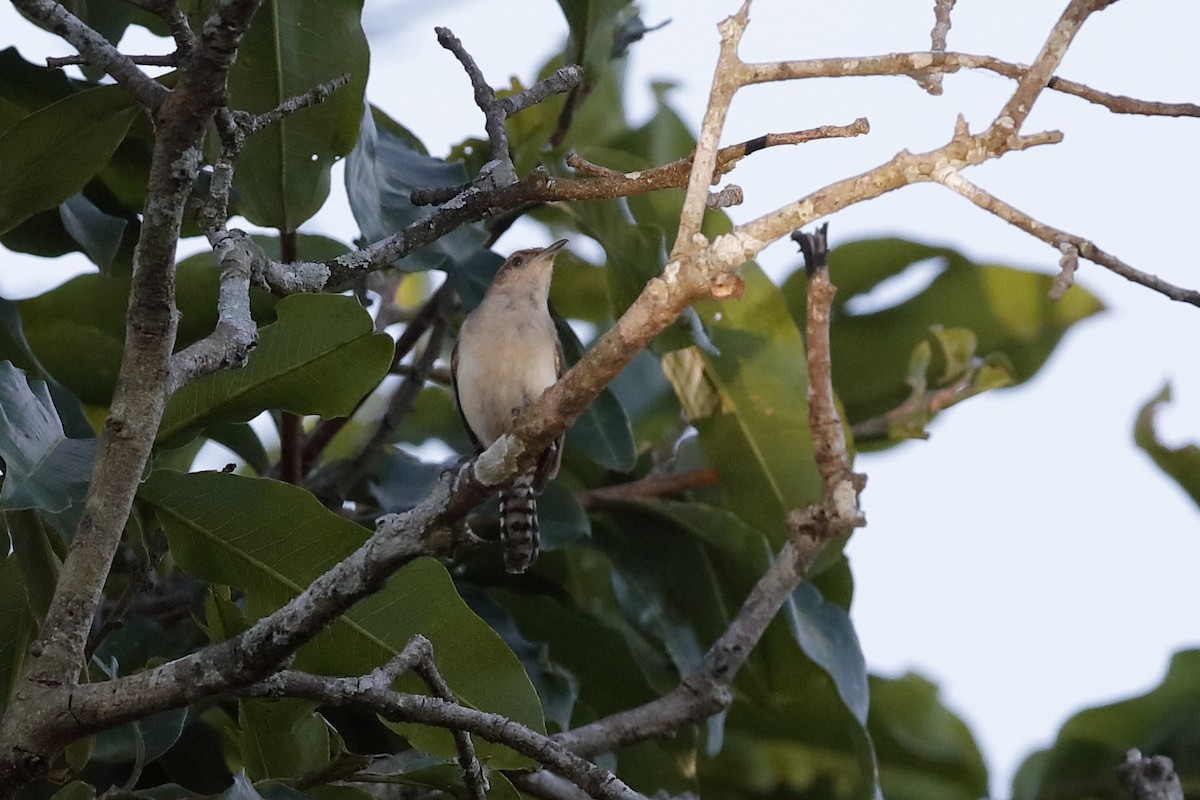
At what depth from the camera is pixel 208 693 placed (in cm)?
218

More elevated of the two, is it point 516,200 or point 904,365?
point 904,365

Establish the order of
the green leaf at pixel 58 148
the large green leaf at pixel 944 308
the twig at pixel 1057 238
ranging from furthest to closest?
the large green leaf at pixel 944 308, the green leaf at pixel 58 148, the twig at pixel 1057 238

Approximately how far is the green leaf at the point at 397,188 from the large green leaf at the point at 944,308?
199 centimetres

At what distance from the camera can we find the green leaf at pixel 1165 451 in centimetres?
522

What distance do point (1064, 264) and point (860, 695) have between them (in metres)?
2.27

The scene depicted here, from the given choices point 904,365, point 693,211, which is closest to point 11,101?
→ point 693,211

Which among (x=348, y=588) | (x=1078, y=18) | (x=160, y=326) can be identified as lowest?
(x=348, y=588)

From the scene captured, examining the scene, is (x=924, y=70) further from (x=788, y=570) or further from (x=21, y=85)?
(x=21, y=85)

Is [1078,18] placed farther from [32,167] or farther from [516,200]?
[32,167]

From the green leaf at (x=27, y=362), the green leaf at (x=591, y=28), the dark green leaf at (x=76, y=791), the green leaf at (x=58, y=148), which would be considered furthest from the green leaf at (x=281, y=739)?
the green leaf at (x=591, y=28)

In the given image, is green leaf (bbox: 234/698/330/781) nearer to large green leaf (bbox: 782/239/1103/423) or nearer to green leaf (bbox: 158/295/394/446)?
green leaf (bbox: 158/295/394/446)

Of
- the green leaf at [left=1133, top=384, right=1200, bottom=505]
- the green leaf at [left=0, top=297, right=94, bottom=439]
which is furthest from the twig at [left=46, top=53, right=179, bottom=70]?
the green leaf at [left=1133, top=384, right=1200, bottom=505]

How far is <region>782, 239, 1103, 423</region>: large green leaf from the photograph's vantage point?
18.1 ft

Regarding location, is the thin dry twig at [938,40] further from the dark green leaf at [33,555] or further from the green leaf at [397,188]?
the dark green leaf at [33,555]
